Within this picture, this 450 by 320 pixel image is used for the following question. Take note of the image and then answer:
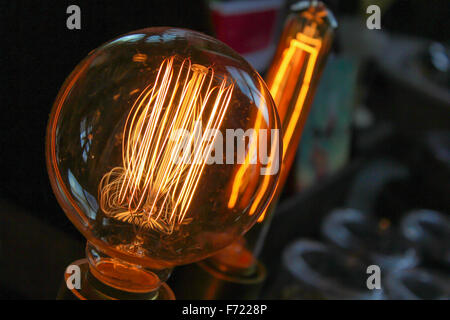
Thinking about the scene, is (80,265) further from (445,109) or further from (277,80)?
(445,109)

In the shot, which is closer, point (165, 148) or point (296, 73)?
point (165, 148)

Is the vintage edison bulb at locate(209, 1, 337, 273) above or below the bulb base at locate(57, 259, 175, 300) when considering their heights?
above

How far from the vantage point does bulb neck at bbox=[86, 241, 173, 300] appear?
0.37m

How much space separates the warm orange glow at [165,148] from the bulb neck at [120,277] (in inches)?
1.9

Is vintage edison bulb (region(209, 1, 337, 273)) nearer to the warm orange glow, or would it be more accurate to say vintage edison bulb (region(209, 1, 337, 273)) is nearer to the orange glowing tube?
the orange glowing tube

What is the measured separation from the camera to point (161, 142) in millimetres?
333

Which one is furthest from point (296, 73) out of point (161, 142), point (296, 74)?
point (161, 142)

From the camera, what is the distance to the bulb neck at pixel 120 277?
0.37 meters

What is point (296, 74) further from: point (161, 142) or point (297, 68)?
point (161, 142)

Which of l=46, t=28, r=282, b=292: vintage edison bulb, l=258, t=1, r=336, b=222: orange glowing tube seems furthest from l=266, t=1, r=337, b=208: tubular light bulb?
l=46, t=28, r=282, b=292: vintage edison bulb

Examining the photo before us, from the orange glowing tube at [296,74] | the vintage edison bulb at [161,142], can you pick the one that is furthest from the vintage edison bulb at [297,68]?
the vintage edison bulb at [161,142]

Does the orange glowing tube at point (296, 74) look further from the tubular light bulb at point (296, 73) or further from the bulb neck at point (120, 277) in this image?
the bulb neck at point (120, 277)

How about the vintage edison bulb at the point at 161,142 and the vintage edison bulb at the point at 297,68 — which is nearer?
the vintage edison bulb at the point at 161,142
